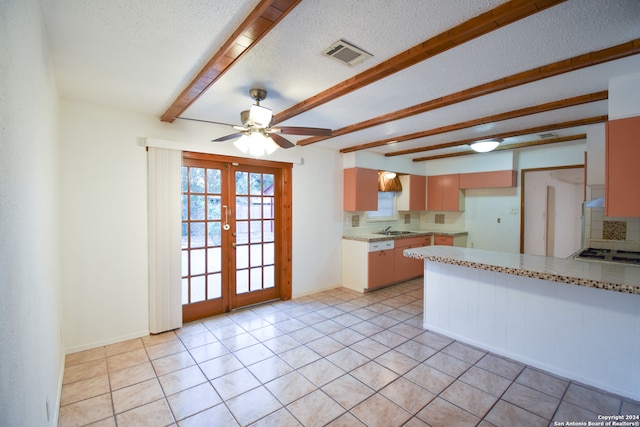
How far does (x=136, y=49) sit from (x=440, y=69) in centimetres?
209

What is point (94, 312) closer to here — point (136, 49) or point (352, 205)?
point (136, 49)

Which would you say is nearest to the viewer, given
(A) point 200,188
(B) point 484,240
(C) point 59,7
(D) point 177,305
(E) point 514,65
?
(C) point 59,7

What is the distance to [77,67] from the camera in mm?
2148

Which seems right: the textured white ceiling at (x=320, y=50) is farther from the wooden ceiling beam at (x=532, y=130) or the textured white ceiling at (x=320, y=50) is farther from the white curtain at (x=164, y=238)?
the white curtain at (x=164, y=238)

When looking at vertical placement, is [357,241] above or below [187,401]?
above

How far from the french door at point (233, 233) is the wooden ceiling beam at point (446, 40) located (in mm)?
1832

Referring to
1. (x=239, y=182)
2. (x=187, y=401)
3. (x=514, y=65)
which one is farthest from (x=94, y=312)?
(x=514, y=65)

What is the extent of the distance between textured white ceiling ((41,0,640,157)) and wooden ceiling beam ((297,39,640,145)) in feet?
0.18

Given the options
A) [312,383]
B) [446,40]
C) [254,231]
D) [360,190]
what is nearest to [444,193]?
[360,190]

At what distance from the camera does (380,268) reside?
4828 mm

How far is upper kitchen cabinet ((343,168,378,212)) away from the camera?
4895 mm

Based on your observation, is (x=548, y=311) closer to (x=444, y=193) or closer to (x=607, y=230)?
(x=607, y=230)

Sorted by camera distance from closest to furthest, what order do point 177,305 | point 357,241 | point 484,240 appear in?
point 177,305
point 357,241
point 484,240

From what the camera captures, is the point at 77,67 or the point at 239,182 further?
the point at 239,182
